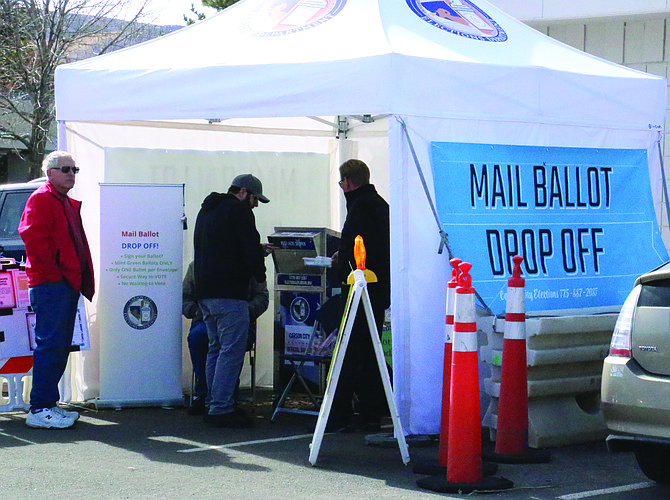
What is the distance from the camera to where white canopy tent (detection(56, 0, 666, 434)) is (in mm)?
6508

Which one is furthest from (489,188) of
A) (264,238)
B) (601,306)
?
(264,238)

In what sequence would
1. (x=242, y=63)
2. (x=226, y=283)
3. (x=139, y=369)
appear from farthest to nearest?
(x=139, y=369), (x=226, y=283), (x=242, y=63)

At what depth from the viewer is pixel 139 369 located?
320 inches

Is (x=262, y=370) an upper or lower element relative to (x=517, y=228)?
lower

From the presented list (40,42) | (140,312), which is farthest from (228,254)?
(40,42)

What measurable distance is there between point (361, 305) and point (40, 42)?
17.4 metres

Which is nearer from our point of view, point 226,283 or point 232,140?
point 226,283

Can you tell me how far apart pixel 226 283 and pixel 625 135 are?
3.30 metres

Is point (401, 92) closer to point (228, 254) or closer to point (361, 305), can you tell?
point (361, 305)

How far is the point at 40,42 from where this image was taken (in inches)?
875

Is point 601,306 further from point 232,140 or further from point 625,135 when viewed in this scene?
point 232,140

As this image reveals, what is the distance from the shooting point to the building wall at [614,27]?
11.3 m

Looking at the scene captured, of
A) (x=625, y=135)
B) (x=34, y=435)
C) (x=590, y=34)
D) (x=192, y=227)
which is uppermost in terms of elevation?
(x=590, y=34)

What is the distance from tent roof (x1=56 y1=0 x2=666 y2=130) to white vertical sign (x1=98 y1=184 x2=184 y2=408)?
3.38ft
